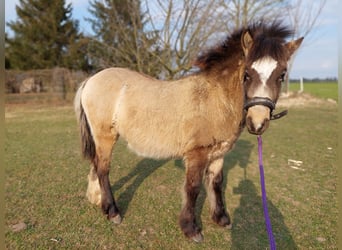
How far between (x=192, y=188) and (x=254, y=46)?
66.9 inches

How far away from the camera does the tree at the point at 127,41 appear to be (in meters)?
12.7

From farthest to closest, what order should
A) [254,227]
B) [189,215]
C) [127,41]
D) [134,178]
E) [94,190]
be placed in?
[127,41] → [134,178] → [94,190] → [254,227] → [189,215]

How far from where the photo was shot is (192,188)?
290 centimetres

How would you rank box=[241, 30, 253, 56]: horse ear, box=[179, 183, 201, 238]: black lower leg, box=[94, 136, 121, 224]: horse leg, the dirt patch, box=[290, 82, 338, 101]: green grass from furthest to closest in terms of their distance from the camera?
box=[290, 82, 338, 101]: green grass, the dirt patch, box=[94, 136, 121, 224]: horse leg, box=[179, 183, 201, 238]: black lower leg, box=[241, 30, 253, 56]: horse ear

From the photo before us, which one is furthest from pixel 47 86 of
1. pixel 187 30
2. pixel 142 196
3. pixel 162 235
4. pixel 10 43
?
pixel 162 235

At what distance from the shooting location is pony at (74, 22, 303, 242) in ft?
9.11

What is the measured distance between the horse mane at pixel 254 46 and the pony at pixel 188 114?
10 mm

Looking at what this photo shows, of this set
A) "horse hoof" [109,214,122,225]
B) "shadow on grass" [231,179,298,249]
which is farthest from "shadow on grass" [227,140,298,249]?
"horse hoof" [109,214,122,225]

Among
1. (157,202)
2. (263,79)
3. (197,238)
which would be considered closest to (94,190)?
(157,202)

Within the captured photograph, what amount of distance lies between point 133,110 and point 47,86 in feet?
52.8

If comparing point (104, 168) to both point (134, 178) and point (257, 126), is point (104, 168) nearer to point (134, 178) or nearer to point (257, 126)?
point (134, 178)

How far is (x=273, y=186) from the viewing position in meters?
4.35

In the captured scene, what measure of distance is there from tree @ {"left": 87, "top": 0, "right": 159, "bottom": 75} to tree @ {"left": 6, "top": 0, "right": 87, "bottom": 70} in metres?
3.53

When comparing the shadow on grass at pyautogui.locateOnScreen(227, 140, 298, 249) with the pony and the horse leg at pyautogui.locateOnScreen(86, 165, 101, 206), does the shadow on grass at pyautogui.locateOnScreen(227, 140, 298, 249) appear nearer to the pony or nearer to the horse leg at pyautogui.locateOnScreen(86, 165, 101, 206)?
the pony
